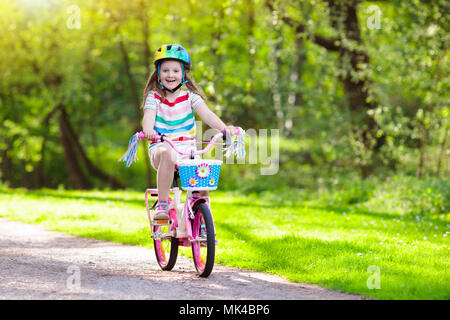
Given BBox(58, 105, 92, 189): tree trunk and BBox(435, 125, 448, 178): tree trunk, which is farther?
BBox(58, 105, 92, 189): tree trunk

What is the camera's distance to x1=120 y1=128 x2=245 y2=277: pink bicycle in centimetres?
570

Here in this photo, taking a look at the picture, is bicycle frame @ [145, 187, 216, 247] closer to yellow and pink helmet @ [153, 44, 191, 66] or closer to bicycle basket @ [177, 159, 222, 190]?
bicycle basket @ [177, 159, 222, 190]

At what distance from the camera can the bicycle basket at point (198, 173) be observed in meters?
5.68

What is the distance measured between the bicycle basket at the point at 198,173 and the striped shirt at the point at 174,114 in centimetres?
53

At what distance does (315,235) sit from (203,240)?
3.06 meters

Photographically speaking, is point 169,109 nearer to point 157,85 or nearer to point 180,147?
point 157,85

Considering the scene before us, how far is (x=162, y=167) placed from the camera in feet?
19.7

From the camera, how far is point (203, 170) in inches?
224
